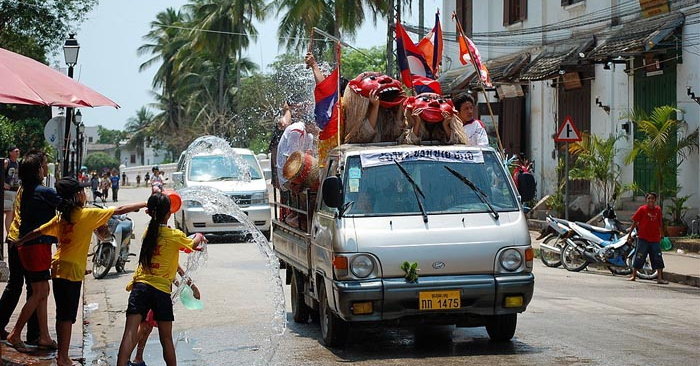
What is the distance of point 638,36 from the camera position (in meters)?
24.3

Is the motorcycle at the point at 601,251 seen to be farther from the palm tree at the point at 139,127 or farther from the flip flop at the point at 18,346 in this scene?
the palm tree at the point at 139,127

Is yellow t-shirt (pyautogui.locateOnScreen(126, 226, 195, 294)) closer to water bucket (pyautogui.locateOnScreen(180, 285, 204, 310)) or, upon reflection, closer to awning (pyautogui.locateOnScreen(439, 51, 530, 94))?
water bucket (pyautogui.locateOnScreen(180, 285, 204, 310))

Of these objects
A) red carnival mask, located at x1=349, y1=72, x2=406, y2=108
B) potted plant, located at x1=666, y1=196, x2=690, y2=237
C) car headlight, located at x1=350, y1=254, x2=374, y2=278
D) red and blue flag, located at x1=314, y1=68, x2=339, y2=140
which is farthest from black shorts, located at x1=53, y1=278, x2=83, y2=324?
potted plant, located at x1=666, y1=196, x2=690, y2=237

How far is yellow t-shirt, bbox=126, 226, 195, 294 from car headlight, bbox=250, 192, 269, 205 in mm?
16238

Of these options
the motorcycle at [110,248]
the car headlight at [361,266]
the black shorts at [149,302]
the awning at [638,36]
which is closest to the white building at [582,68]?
the awning at [638,36]

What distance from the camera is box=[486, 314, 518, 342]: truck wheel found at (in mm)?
10508

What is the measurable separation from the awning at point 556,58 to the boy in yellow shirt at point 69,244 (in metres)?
19.4

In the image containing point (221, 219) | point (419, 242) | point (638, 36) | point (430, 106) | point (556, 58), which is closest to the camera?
point (419, 242)

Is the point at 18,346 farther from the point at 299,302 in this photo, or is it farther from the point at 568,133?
the point at 568,133

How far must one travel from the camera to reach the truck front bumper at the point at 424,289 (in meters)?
9.79

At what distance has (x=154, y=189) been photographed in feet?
29.6

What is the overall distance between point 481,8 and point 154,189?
96.8ft

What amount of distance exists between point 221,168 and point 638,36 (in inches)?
395

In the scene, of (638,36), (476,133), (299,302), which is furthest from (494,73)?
(299,302)
